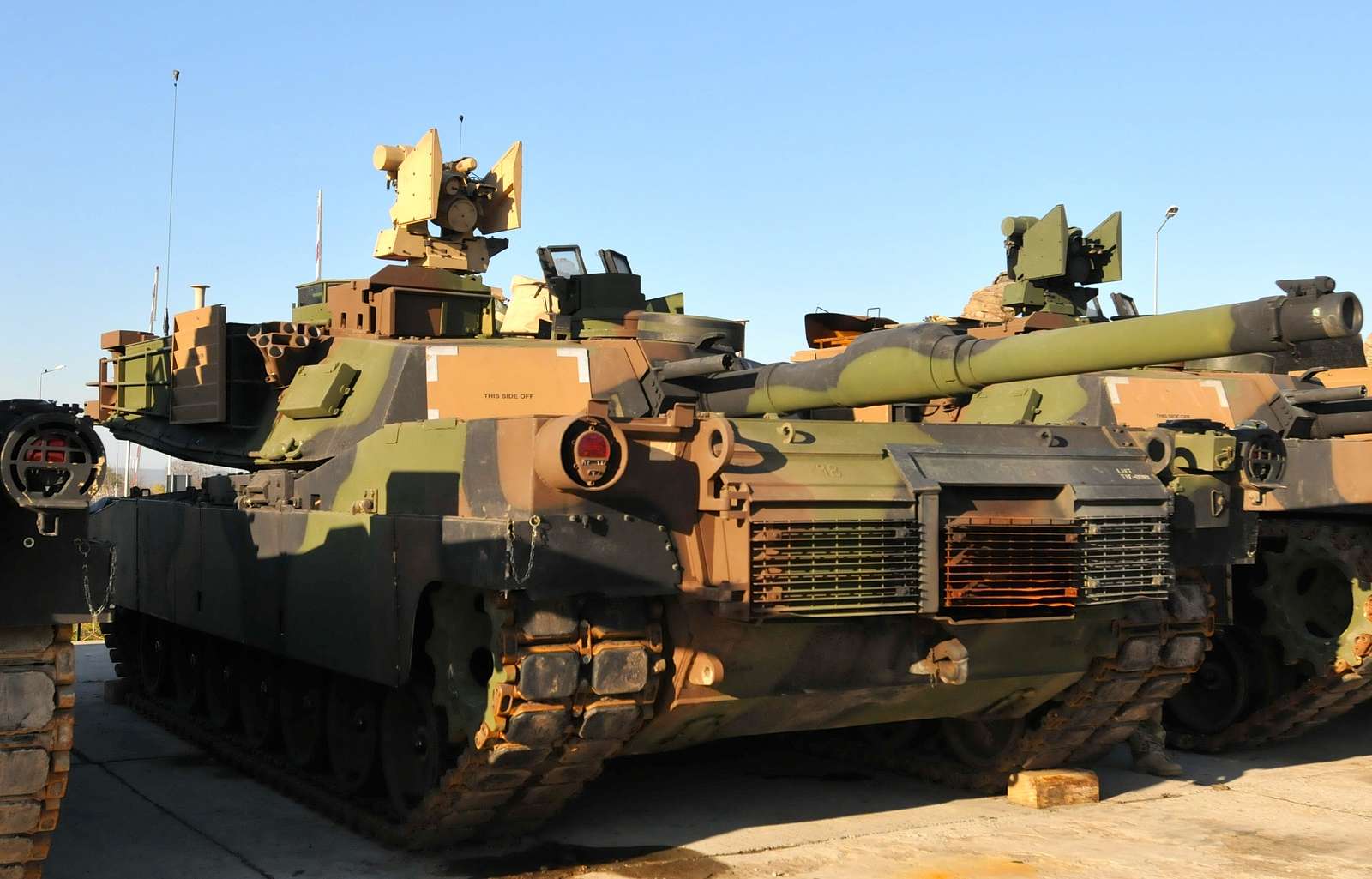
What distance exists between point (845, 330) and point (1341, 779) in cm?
577

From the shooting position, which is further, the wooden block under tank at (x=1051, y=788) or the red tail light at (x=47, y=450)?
the wooden block under tank at (x=1051, y=788)

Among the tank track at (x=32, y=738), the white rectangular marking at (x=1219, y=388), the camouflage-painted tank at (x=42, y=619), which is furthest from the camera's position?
the white rectangular marking at (x=1219, y=388)

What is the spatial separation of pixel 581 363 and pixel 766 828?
10.5ft

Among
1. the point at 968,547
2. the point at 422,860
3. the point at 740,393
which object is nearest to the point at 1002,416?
the point at 740,393

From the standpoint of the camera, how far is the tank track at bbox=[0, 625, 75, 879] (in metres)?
5.88

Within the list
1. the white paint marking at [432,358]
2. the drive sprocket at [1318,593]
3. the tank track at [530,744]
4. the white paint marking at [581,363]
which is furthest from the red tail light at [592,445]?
the drive sprocket at [1318,593]

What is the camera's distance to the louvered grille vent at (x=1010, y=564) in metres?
7.46

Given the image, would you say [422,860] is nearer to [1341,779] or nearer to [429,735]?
[429,735]

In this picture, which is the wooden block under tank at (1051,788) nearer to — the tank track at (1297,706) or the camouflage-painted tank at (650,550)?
the camouflage-painted tank at (650,550)

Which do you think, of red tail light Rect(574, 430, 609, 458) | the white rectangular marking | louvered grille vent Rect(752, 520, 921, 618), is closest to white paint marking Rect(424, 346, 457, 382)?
red tail light Rect(574, 430, 609, 458)

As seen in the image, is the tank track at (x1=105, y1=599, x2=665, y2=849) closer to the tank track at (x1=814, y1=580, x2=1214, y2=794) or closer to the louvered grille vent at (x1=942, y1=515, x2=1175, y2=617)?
the louvered grille vent at (x1=942, y1=515, x2=1175, y2=617)

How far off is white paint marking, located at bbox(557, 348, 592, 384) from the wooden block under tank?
3.65 meters

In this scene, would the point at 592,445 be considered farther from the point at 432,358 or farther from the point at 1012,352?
the point at 432,358

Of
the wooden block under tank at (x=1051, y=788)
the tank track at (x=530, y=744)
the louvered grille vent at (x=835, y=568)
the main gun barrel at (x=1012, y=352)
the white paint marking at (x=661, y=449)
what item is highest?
the main gun barrel at (x=1012, y=352)
